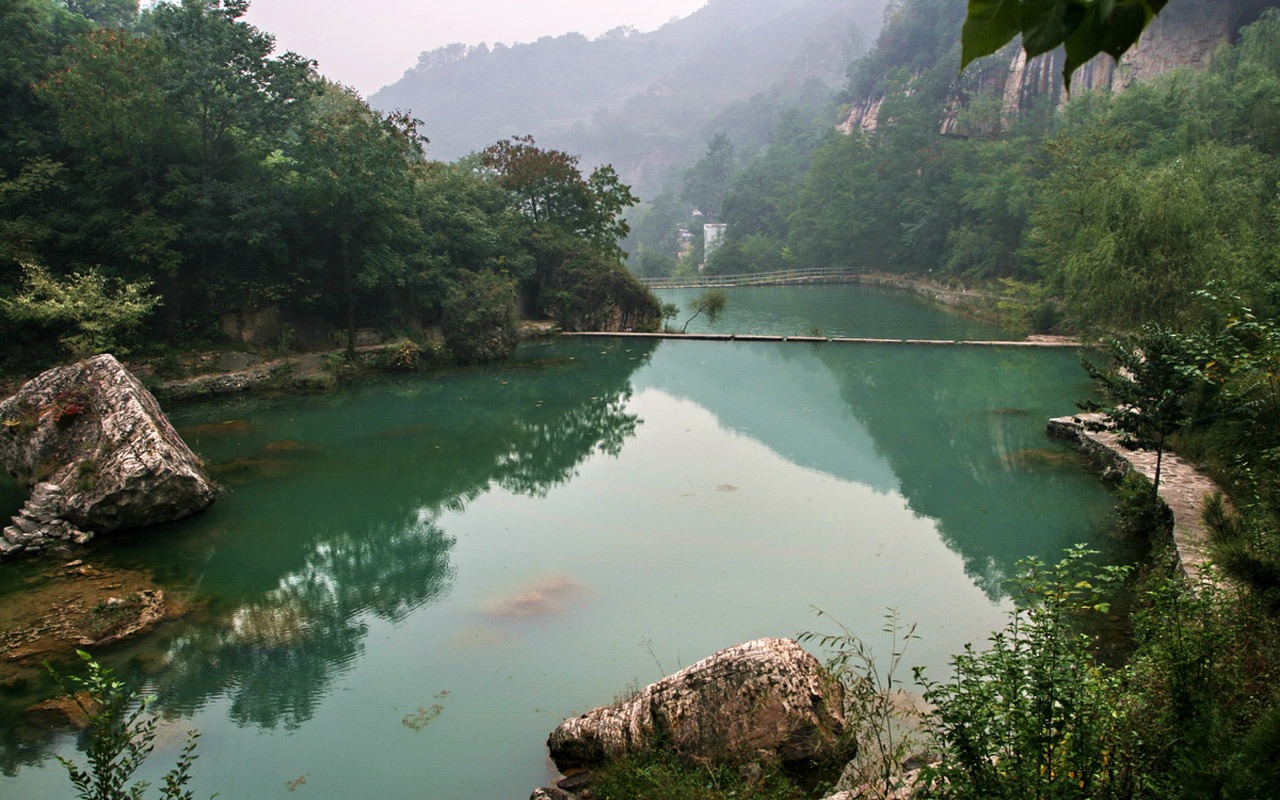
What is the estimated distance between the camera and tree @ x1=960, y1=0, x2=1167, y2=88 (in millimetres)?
1074

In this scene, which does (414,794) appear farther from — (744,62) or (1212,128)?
(744,62)

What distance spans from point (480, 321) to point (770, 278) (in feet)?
94.1

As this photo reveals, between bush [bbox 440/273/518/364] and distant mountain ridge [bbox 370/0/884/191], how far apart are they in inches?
3346

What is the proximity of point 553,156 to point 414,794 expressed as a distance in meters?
21.9

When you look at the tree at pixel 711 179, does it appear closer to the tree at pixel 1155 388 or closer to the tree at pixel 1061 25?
the tree at pixel 1155 388

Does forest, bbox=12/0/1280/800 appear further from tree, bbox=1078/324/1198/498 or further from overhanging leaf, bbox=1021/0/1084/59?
overhanging leaf, bbox=1021/0/1084/59

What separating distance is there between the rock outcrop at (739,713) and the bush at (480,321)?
14.8 meters

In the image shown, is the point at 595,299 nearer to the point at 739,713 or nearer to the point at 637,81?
the point at 739,713

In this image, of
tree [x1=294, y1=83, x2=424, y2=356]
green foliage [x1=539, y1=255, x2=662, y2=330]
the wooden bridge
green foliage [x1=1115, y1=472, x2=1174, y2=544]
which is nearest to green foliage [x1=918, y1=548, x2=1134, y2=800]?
green foliage [x1=1115, y1=472, x2=1174, y2=544]

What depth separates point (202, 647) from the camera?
6.71 m

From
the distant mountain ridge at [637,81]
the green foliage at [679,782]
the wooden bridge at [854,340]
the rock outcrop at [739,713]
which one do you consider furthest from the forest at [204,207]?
the distant mountain ridge at [637,81]

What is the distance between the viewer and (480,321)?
746 inches

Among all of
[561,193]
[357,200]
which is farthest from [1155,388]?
[561,193]

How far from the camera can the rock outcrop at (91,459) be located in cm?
859
